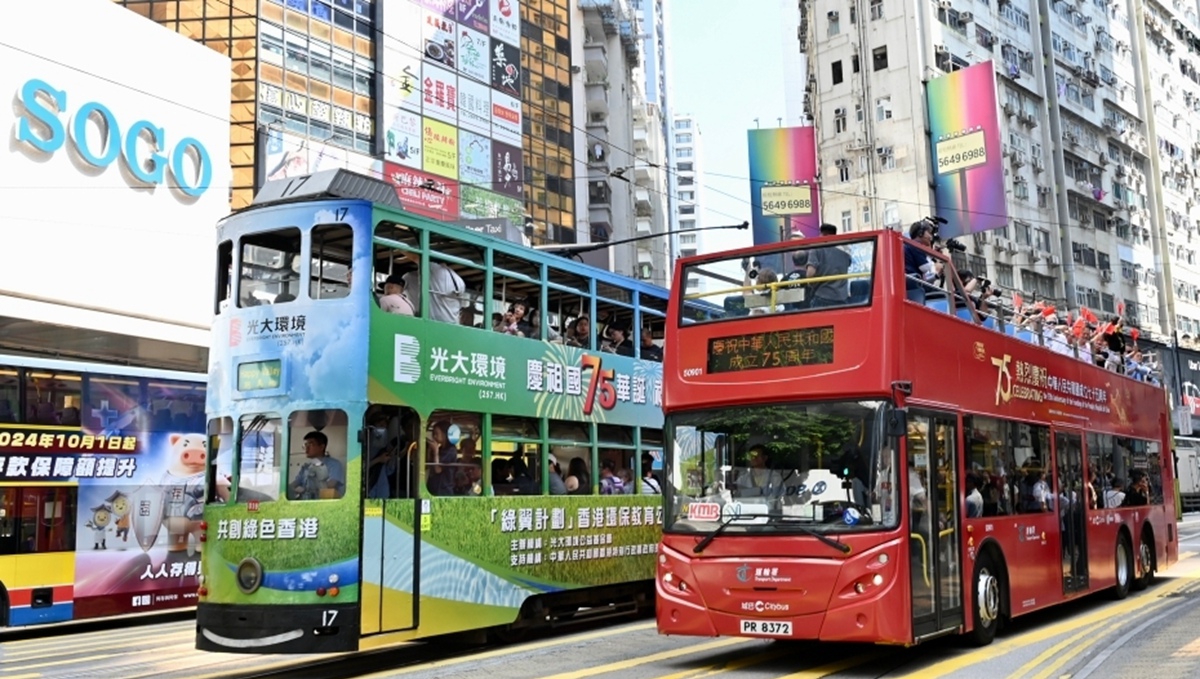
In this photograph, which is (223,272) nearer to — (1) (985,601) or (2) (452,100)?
(1) (985,601)

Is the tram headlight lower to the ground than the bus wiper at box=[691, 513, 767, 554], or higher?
lower

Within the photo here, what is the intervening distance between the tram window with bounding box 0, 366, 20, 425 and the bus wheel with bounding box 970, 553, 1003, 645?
10645 millimetres

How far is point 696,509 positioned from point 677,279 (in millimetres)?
2086

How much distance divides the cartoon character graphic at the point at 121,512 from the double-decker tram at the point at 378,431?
6.23m

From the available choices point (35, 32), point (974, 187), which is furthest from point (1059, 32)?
point (35, 32)

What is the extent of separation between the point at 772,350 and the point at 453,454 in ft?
9.95

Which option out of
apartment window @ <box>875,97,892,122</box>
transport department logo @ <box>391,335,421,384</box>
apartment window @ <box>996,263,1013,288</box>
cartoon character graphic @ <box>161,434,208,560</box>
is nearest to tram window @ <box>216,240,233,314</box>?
transport department logo @ <box>391,335,421,384</box>

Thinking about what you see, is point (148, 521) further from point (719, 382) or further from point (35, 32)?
point (35, 32)

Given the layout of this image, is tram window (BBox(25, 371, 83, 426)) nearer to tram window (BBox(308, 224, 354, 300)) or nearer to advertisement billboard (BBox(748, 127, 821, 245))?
tram window (BBox(308, 224, 354, 300))

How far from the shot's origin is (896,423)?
898cm

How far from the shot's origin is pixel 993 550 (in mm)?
10898

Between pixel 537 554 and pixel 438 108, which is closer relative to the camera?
pixel 537 554

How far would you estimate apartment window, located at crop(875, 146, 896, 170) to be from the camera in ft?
164

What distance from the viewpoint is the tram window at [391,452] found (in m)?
9.88
